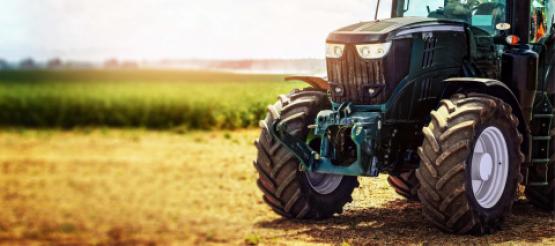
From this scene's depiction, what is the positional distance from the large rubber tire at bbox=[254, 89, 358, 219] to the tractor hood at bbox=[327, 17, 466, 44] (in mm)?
745

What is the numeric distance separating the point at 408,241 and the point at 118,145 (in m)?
5.03

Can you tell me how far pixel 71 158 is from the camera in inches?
123

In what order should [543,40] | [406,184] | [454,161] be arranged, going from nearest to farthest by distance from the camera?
1. [454,161]
2. [543,40]
3. [406,184]

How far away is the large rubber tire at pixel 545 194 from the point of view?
9250 mm

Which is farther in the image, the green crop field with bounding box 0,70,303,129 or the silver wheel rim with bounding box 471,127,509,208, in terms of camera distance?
the silver wheel rim with bounding box 471,127,509,208

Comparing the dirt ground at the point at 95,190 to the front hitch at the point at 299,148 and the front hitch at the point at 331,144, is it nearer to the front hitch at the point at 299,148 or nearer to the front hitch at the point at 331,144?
the front hitch at the point at 331,144

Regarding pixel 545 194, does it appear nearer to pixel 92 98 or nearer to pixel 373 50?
pixel 373 50

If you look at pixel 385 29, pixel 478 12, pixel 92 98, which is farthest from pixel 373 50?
pixel 92 98

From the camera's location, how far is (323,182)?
29.5 ft

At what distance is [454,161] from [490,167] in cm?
72

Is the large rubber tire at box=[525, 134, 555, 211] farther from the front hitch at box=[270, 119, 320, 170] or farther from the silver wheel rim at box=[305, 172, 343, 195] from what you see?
the front hitch at box=[270, 119, 320, 170]

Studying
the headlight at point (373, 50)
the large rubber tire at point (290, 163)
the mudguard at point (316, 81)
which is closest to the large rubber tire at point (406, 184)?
the large rubber tire at point (290, 163)

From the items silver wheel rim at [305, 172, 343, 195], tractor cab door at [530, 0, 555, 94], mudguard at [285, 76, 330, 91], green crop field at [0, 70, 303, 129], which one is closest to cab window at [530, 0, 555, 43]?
tractor cab door at [530, 0, 555, 94]

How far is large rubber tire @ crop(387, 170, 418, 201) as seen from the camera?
1004cm
